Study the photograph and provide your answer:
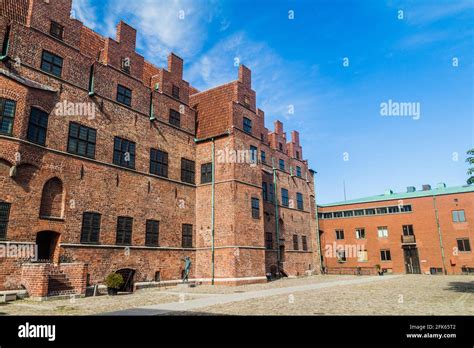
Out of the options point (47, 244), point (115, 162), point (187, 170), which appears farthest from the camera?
point (187, 170)

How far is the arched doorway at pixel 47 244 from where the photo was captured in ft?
58.1

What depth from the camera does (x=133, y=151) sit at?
23.2 metres

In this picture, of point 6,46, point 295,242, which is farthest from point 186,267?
point 295,242

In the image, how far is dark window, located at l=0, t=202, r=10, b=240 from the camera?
15.5 m

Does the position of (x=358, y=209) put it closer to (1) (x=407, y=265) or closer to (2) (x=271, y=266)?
(1) (x=407, y=265)

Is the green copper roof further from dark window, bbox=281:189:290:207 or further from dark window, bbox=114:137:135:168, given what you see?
dark window, bbox=114:137:135:168

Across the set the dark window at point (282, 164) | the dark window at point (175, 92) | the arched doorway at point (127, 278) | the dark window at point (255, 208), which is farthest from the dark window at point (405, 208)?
the arched doorway at point (127, 278)

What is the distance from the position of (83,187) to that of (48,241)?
3447mm

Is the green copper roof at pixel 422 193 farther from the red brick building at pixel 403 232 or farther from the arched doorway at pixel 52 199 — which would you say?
the arched doorway at pixel 52 199

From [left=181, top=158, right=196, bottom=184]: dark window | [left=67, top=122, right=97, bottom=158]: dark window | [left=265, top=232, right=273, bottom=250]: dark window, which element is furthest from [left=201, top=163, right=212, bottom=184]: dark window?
[left=265, top=232, right=273, bottom=250]: dark window

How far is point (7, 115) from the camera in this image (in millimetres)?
16250

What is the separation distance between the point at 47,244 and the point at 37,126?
6312 millimetres

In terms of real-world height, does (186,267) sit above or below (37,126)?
below

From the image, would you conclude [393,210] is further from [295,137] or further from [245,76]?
[245,76]
